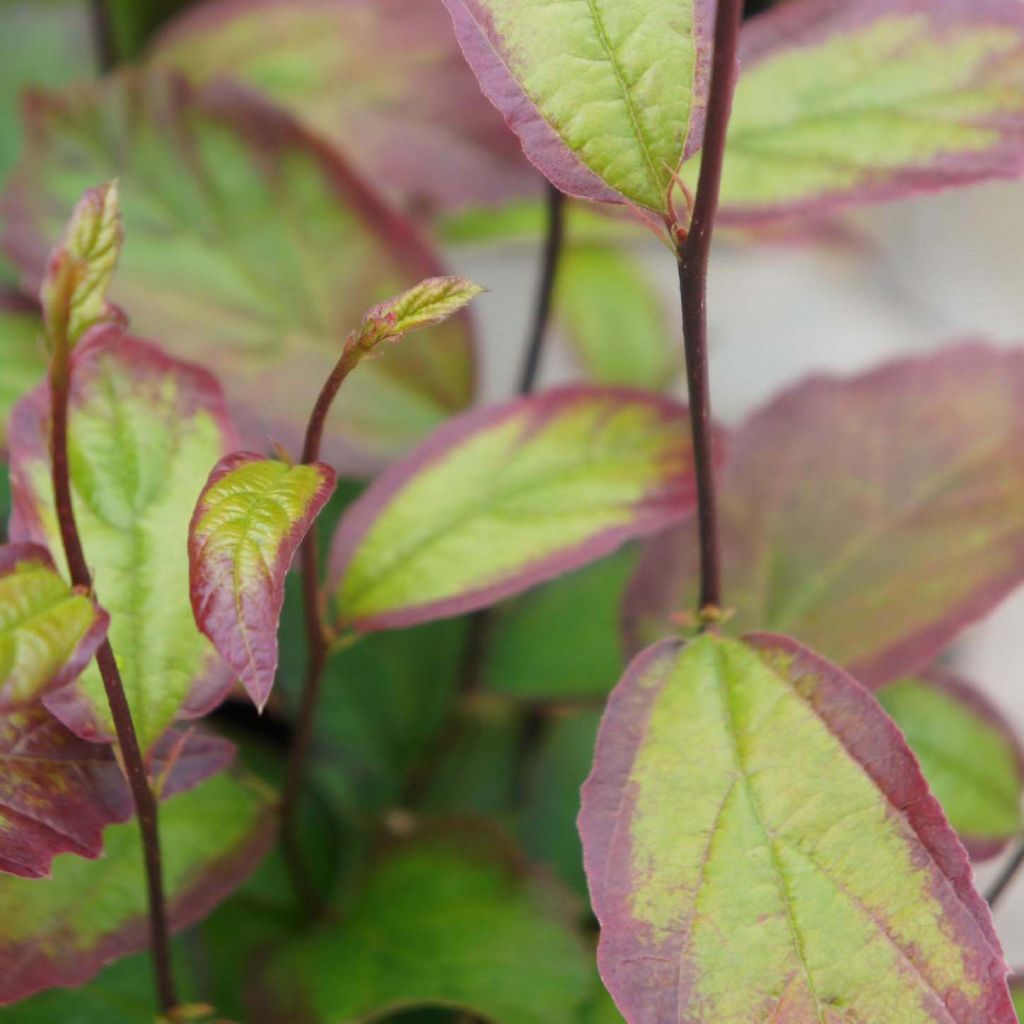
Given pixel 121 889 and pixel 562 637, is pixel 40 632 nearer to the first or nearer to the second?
pixel 121 889

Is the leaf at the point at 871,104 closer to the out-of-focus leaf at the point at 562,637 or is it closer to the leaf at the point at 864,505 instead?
the leaf at the point at 864,505

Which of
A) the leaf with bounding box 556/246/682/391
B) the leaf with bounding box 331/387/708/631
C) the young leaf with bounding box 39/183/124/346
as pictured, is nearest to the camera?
the young leaf with bounding box 39/183/124/346

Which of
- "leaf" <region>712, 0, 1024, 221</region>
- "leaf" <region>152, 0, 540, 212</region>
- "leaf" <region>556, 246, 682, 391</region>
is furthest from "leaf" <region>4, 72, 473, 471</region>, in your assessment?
"leaf" <region>556, 246, 682, 391</region>

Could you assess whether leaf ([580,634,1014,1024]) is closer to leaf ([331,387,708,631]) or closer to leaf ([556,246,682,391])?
leaf ([331,387,708,631])

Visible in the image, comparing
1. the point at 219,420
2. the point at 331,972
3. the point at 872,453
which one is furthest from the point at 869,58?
the point at 331,972

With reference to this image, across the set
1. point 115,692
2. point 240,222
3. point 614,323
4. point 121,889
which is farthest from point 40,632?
point 614,323

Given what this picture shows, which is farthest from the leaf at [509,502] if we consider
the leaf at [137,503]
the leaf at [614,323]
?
the leaf at [614,323]

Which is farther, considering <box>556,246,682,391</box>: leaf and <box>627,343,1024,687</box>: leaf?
<box>556,246,682,391</box>: leaf
